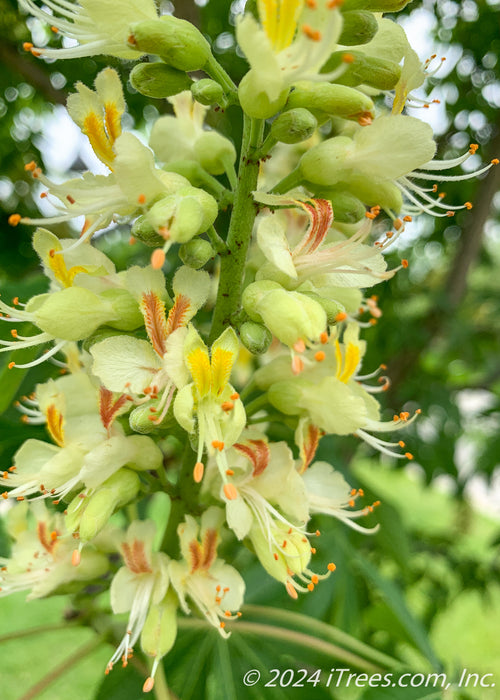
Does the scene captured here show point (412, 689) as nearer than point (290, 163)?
Yes

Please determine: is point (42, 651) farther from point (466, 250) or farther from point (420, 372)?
point (466, 250)

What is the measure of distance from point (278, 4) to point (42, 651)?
498 cm

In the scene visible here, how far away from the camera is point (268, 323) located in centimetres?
83

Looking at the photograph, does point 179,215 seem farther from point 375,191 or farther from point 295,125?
point 375,191

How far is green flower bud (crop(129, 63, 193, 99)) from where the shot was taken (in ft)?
2.91

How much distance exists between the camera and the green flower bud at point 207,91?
2.83ft

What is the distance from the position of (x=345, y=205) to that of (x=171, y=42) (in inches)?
12.6

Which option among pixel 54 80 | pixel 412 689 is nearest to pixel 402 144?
pixel 412 689

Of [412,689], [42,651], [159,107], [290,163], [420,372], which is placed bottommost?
[42,651]

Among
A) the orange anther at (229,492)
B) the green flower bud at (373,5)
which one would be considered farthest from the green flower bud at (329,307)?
the green flower bud at (373,5)

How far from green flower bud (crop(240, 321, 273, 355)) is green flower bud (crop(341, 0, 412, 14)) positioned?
43 centimetres

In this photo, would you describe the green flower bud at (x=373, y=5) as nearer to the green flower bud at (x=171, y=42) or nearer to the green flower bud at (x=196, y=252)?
the green flower bud at (x=171, y=42)

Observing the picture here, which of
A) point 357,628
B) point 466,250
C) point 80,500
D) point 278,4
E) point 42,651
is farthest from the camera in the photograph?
point 42,651

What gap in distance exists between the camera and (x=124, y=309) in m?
0.91
